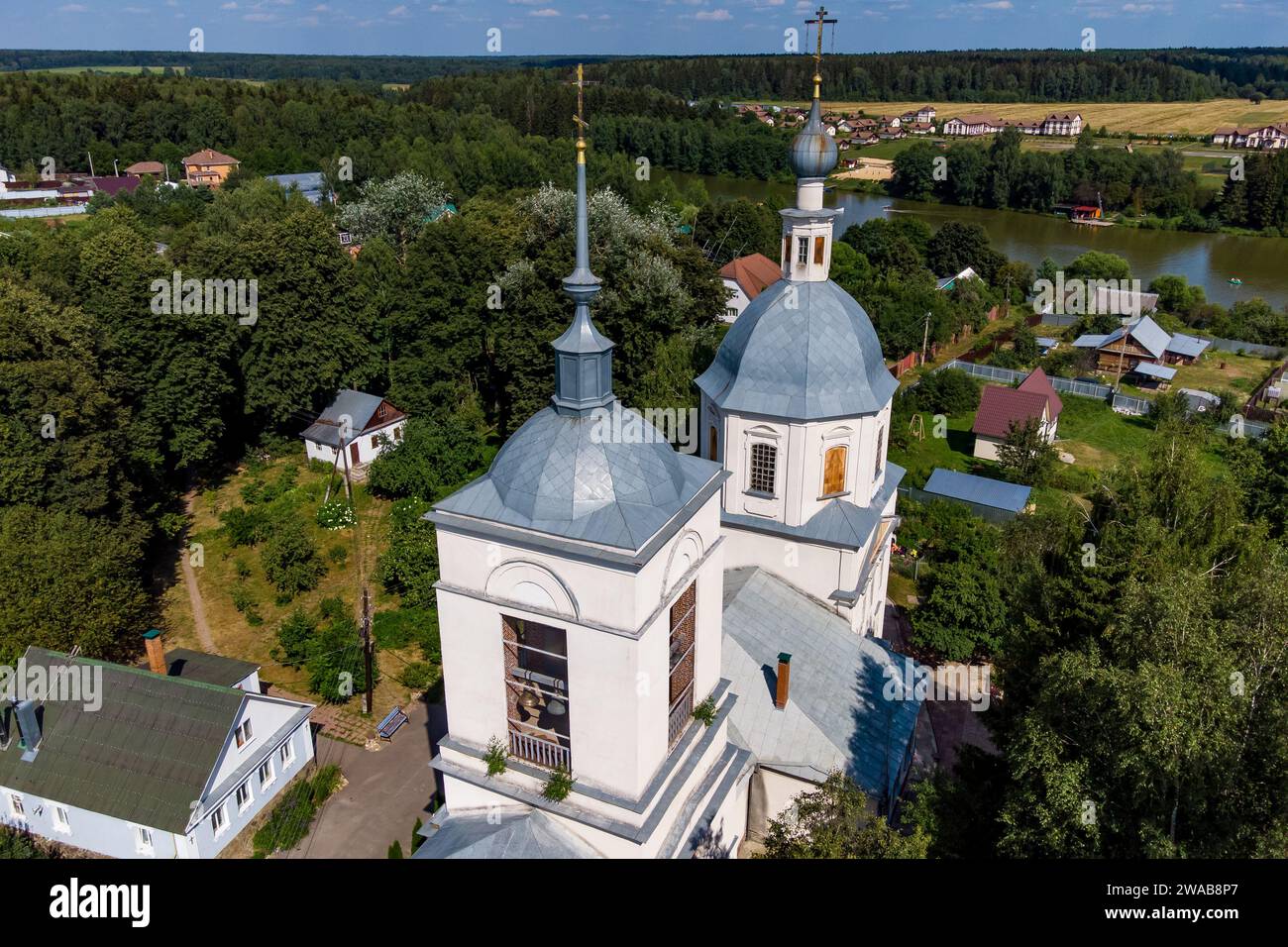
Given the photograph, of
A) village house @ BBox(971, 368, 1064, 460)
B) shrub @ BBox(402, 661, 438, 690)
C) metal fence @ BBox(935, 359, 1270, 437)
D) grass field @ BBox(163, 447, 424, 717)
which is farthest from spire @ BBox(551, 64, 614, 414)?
metal fence @ BBox(935, 359, 1270, 437)

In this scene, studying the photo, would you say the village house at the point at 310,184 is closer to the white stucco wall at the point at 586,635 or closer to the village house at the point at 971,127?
the white stucco wall at the point at 586,635

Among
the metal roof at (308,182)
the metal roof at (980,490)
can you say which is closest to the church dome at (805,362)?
the metal roof at (980,490)

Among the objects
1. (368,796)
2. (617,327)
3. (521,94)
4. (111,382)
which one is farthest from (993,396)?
(521,94)

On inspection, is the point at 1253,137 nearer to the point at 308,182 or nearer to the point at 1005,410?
the point at 1005,410

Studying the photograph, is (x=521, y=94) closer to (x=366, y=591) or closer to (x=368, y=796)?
(x=366, y=591)

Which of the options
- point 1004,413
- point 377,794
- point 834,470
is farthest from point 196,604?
point 1004,413
